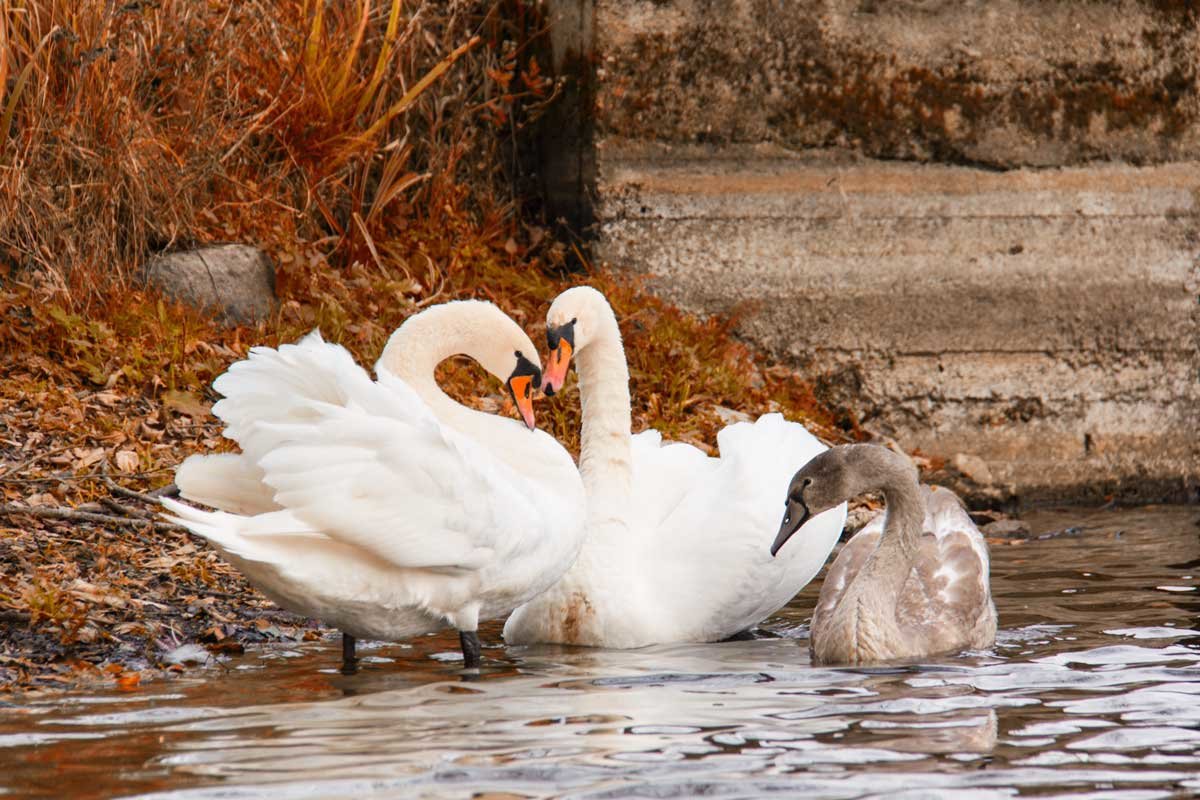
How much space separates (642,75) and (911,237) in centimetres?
187

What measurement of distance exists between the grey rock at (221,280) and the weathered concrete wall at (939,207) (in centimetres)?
201

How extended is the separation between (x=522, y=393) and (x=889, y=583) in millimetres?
1433

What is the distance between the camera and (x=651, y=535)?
6.24 m

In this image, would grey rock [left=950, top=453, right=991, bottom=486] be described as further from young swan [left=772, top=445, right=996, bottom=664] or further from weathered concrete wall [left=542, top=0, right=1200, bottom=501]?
young swan [left=772, top=445, right=996, bottom=664]

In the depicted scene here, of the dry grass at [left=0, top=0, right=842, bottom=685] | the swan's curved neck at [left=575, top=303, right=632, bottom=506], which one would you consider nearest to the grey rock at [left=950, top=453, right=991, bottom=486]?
the dry grass at [left=0, top=0, right=842, bottom=685]

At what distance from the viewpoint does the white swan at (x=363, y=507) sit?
501 cm

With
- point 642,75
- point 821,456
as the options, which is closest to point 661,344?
point 642,75

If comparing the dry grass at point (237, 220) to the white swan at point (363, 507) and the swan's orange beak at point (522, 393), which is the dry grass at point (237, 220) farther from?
the swan's orange beak at point (522, 393)

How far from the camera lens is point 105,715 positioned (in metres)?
4.64

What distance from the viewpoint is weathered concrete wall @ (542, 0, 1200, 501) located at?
988 cm

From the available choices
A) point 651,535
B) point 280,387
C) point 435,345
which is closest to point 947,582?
point 651,535

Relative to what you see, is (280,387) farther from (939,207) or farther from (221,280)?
(939,207)

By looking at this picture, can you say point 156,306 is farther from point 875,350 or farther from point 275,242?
point 875,350

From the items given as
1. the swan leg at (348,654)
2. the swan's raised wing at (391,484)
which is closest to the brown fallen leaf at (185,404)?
the swan leg at (348,654)
